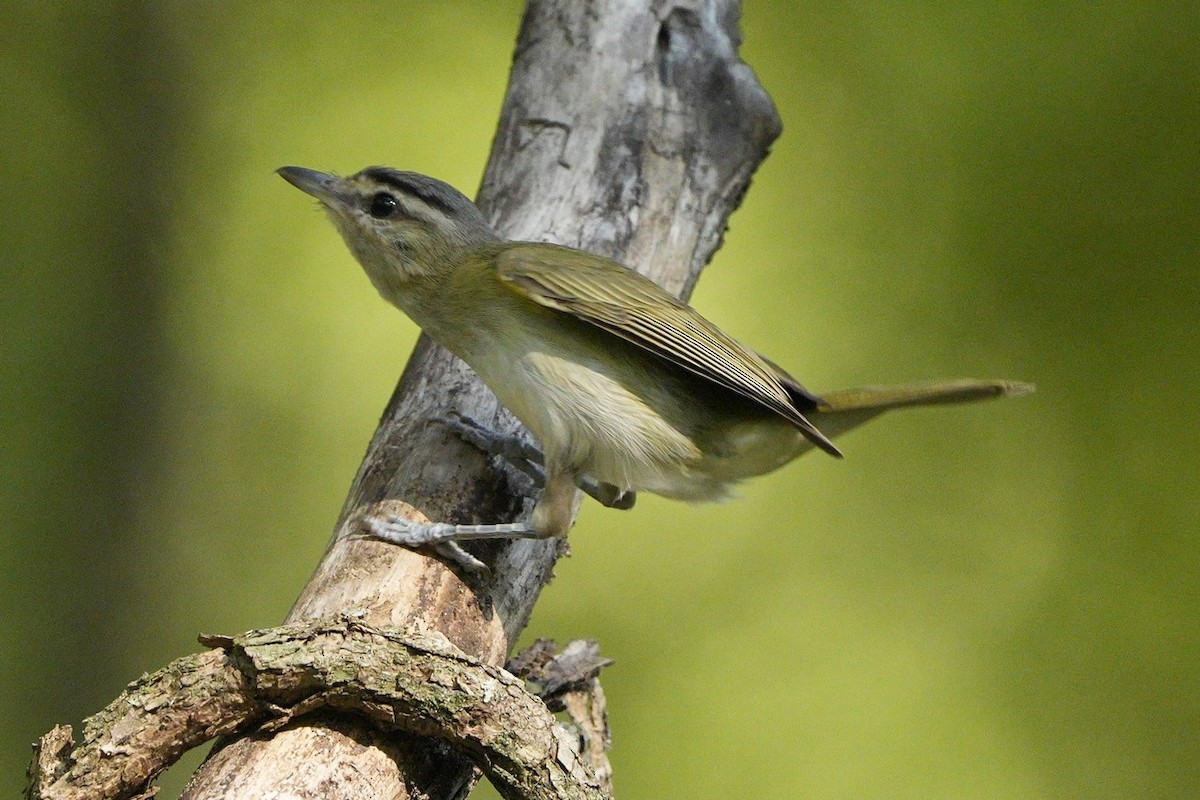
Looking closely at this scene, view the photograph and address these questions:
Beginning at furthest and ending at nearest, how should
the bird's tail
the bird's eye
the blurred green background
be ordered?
the blurred green background, the bird's eye, the bird's tail

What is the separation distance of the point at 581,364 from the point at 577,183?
795mm

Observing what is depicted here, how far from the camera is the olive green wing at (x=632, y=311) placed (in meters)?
2.54

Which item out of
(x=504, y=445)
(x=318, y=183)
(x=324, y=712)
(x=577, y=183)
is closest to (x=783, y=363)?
(x=577, y=183)

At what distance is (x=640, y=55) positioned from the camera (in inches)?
131

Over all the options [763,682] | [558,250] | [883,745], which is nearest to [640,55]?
[558,250]

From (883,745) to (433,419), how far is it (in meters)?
2.59

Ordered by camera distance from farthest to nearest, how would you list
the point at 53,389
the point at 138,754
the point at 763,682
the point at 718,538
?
the point at 53,389
the point at 718,538
the point at 763,682
the point at 138,754

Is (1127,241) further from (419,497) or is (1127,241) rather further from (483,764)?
Result: (483,764)

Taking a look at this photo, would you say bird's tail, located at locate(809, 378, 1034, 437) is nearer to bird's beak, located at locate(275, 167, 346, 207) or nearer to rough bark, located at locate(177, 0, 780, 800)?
rough bark, located at locate(177, 0, 780, 800)

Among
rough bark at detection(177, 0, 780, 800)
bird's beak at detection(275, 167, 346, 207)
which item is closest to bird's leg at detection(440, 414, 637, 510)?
rough bark at detection(177, 0, 780, 800)

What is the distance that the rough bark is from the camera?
8.33 ft

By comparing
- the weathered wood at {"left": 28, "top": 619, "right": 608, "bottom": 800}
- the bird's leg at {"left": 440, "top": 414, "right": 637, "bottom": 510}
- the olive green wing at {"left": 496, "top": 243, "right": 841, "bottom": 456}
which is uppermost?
the olive green wing at {"left": 496, "top": 243, "right": 841, "bottom": 456}

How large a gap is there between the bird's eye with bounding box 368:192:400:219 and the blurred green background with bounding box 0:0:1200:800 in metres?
1.82

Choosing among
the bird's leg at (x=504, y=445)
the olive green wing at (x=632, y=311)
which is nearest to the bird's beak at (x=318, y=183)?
the olive green wing at (x=632, y=311)
